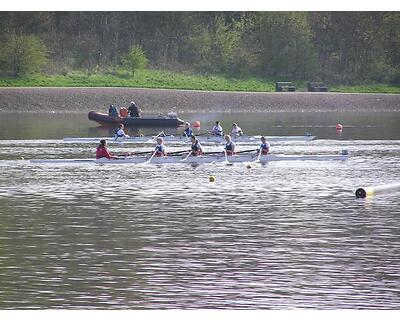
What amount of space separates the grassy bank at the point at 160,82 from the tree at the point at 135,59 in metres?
0.87

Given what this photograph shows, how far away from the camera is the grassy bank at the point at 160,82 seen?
295ft

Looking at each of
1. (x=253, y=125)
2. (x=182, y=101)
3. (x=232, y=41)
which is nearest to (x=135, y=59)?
(x=182, y=101)

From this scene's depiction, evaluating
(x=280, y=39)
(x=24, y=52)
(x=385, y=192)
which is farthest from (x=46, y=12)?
(x=385, y=192)

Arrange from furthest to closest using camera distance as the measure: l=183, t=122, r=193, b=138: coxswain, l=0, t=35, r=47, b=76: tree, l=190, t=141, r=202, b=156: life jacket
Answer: l=0, t=35, r=47, b=76: tree, l=183, t=122, r=193, b=138: coxswain, l=190, t=141, r=202, b=156: life jacket

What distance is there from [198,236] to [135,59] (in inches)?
2650

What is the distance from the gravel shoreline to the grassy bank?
318cm

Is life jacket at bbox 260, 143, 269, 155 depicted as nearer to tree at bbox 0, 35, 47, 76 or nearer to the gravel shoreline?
the gravel shoreline

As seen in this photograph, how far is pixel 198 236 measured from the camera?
26.6 meters

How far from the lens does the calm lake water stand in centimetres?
2064

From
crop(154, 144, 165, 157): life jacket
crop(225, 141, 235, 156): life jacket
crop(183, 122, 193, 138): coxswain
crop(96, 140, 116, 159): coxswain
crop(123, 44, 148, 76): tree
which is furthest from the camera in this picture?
crop(123, 44, 148, 76): tree

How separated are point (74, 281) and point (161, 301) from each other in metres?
2.38

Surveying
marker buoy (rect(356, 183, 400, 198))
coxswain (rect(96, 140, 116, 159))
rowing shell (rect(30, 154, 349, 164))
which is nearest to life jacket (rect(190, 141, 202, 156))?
rowing shell (rect(30, 154, 349, 164))
